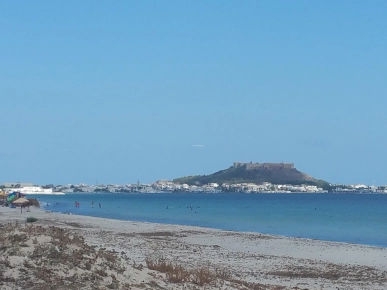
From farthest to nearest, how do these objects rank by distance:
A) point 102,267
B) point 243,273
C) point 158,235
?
point 158,235
point 243,273
point 102,267

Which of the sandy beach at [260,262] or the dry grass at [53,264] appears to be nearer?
the dry grass at [53,264]

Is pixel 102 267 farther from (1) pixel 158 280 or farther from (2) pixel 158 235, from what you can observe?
(2) pixel 158 235

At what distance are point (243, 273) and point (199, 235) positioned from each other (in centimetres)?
1964

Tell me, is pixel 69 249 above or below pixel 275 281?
above

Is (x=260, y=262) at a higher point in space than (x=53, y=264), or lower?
lower

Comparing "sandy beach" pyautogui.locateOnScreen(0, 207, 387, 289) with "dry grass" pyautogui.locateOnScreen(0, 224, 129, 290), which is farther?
"sandy beach" pyautogui.locateOnScreen(0, 207, 387, 289)

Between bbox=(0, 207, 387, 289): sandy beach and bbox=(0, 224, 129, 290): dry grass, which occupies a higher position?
bbox=(0, 224, 129, 290): dry grass

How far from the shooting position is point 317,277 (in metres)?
20.2

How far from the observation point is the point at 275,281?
60.4 ft

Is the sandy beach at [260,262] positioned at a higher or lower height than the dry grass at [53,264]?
lower

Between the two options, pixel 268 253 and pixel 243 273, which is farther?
pixel 268 253

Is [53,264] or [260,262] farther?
[260,262]

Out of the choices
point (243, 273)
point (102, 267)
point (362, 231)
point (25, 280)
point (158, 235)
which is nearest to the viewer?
point (25, 280)


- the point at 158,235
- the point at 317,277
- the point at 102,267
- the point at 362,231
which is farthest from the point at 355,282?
the point at 362,231
